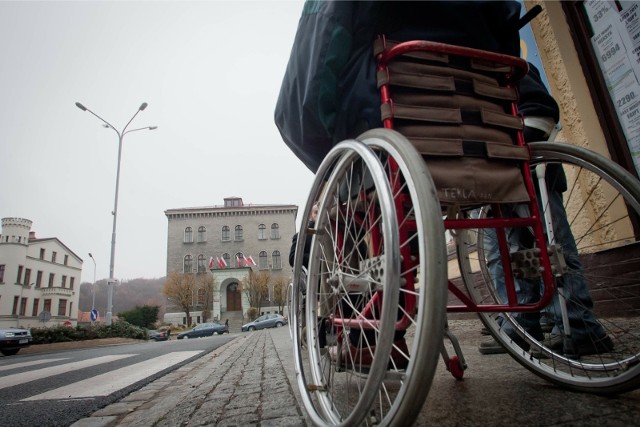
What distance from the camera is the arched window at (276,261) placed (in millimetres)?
43147

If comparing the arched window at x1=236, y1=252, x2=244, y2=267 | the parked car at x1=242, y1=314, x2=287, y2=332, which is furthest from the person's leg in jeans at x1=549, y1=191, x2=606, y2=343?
the arched window at x1=236, y1=252, x2=244, y2=267

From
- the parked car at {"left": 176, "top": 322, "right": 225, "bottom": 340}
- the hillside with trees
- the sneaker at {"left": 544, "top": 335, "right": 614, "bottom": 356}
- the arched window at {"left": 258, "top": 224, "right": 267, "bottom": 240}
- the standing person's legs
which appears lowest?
the parked car at {"left": 176, "top": 322, "right": 225, "bottom": 340}

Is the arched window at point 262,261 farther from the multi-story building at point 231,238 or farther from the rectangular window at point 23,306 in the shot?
the rectangular window at point 23,306

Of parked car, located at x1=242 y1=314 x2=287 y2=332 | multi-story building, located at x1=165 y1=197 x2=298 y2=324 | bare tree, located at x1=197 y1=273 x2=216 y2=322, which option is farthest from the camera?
multi-story building, located at x1=165 y1=197 x2=298 y2=324

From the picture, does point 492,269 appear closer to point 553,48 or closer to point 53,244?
point 553,48

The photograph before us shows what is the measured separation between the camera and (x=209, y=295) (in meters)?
37.6

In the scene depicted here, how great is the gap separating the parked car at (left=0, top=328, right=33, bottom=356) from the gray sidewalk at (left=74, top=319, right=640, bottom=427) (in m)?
13.0

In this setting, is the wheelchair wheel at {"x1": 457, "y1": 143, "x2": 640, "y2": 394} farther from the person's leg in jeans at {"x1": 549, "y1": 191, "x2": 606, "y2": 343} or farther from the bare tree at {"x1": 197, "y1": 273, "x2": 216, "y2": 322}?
the bare tree at {"x1": 197, "y1": 273, "x2": 216, "y2": 322}

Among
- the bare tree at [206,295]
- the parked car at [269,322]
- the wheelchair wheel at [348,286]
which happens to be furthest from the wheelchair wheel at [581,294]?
the bare tree at [206,295]

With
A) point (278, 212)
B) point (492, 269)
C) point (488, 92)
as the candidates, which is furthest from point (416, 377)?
point (278, 212)

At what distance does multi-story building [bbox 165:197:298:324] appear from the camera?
42.9 metres

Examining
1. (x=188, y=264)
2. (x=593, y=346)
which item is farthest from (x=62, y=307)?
(x=593, y=346)

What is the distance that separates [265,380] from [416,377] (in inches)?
73.1

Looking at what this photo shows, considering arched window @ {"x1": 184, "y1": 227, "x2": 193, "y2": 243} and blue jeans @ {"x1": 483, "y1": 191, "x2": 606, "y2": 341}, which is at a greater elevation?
arched window @ {"x1": 184, "y1": 227, "x2": 193, "y2": 243}
